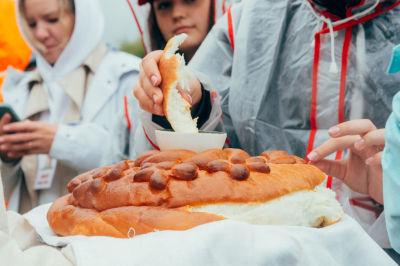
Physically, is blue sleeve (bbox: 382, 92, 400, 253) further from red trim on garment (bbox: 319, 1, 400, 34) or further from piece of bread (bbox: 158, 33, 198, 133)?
red trim on garment (bbox: 319, 1, 400, 34)

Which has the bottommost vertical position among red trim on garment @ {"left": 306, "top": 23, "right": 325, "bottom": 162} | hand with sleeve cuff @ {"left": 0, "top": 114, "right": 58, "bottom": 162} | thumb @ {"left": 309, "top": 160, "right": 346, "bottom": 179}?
hand with sleeve cuff @ {"left": 0, "top": 114, "right": 58, "bottom": 162}

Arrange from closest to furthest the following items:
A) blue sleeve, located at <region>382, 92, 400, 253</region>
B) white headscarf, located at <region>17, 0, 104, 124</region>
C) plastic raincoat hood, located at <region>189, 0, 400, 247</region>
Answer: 1. blue sleeve, located at <region>382, 92, 400, 253</region>
2. plastic raincoat hood, located at <region>189, 0, 400, 247</region>
3. white headscarf, located at <region>17, 0, 104, 124</region>

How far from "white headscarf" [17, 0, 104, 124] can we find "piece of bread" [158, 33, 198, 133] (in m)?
2.32

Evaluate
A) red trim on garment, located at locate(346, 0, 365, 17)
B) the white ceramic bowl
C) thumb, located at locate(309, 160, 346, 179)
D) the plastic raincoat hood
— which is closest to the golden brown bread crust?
the white ceramic bowl

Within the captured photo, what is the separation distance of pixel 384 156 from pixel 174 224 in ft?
2.16

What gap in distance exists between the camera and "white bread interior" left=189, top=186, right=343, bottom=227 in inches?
31.6

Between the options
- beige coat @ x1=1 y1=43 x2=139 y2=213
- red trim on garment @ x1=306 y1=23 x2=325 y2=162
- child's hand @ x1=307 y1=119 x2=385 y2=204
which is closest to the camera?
child's hand @ x1=307 y1=119 x2=385 y2=204

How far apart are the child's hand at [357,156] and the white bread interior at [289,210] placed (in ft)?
1.35

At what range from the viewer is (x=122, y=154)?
240 cm

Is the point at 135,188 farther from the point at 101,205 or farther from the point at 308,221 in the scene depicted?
the point at 308,221

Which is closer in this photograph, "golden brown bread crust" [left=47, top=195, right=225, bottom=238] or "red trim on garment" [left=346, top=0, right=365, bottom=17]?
"golden brown bread crust" [left=47, top=195, right=225, bottom=238]

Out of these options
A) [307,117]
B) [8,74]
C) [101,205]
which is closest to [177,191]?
[101,205]

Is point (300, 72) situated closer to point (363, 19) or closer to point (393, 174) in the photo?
point (363, 19)

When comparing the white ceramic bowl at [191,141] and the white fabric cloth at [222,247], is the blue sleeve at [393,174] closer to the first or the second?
the white fabric cloth at [222,247]
